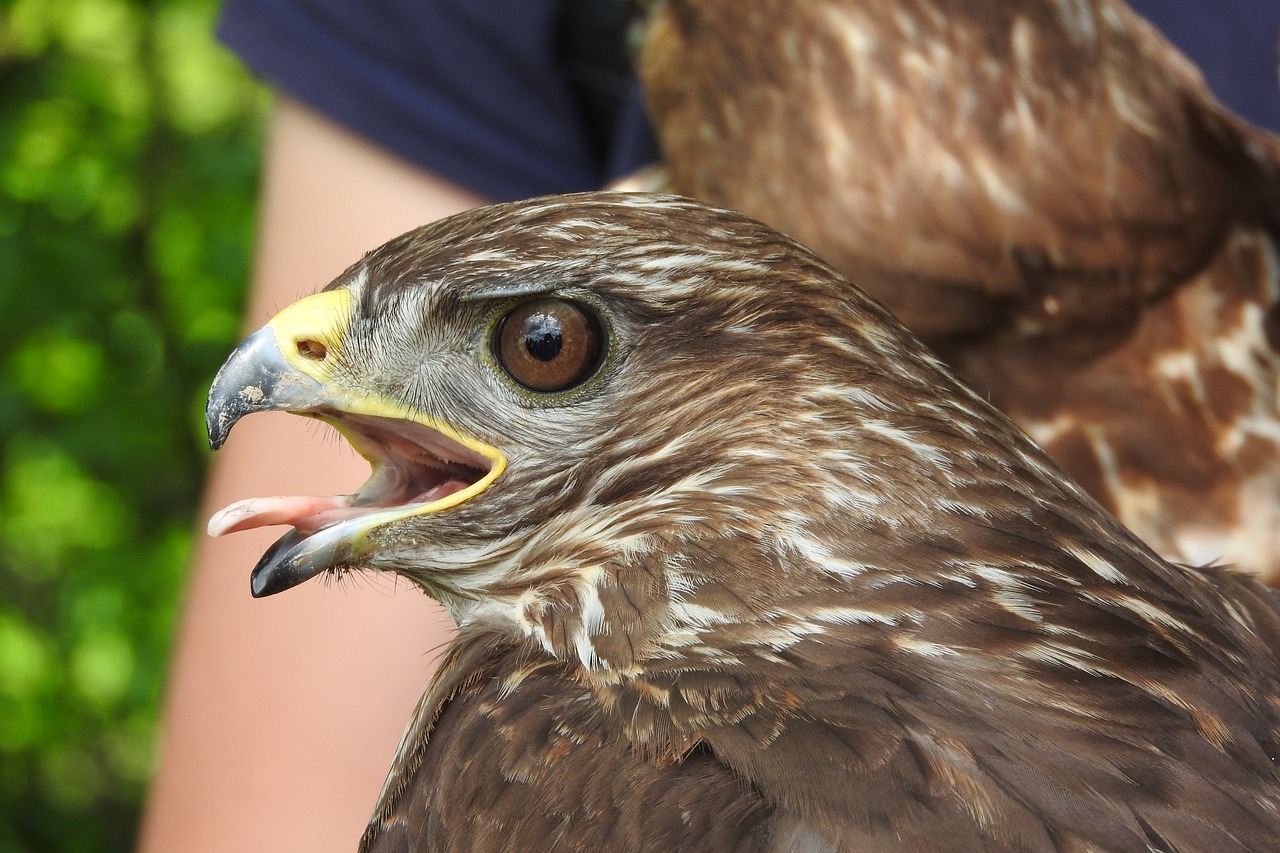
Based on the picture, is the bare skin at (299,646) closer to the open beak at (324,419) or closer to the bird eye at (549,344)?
the open beak at (324,419)

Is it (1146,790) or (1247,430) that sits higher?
(1146,790)

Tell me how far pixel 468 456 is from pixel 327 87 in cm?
107

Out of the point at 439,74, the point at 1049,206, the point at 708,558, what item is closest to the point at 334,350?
the point at 708,558

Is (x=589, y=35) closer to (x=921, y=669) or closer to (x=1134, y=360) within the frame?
(x=1134, y=360)

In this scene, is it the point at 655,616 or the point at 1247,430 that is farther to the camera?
the point at 1247,430

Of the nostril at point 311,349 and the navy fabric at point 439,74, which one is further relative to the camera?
the navy fabric at point 439,74

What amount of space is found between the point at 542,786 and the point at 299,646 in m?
1.15

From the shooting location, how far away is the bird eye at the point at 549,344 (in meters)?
1.28

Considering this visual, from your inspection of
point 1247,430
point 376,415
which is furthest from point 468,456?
point 1247,430

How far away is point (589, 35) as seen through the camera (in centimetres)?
244

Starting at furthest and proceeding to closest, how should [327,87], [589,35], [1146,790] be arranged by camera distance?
[589,35], [327,87], [1146,790]

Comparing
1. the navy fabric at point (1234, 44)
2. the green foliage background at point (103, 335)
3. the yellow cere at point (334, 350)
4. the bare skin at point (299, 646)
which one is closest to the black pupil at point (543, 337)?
the yellow cere at point (334, 350)

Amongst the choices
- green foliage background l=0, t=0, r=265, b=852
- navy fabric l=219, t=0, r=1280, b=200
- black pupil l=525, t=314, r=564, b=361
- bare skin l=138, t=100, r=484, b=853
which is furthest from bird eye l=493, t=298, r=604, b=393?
green foliage background l=0, t=0, r=265, b=852

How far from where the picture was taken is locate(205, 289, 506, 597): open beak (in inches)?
51.1
